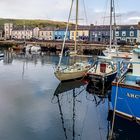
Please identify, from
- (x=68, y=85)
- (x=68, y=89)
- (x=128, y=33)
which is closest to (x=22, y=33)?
(x=128, y=33)

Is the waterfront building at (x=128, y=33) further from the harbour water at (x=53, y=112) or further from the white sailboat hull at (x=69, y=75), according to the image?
the harbour water at (x=53, y=112)

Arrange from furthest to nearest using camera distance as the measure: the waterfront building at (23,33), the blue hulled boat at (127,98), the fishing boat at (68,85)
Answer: the waterfront building at (23,33) → the fishing boat at (68,85) → the blue hulled boat at (127,98)

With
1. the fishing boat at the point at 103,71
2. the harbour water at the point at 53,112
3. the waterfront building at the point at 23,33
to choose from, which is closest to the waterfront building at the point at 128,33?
the waterfront building at the point at 23,33

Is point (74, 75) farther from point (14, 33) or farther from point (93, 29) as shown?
point (14, 33)

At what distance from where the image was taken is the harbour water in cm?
2025

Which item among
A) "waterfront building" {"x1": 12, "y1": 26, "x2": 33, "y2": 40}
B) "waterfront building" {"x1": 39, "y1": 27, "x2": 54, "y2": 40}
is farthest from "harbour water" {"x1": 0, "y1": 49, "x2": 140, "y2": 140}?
"waterfront building" {"x1": 12, "y1": 26, "x2": 33, "y2": 40}

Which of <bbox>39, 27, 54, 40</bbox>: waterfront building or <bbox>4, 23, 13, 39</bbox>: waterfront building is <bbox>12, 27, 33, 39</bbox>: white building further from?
<bbox>39, 27, 54, 40</bbox>: waterfront building

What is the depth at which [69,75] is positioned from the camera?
119 ft

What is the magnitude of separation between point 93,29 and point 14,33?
4539cm

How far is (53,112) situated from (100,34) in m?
89.6

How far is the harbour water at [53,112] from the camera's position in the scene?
66.4 ft

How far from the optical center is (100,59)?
123 feet

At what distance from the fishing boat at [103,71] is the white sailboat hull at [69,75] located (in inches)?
38.8

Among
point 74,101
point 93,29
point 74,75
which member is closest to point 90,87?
point 74,75
